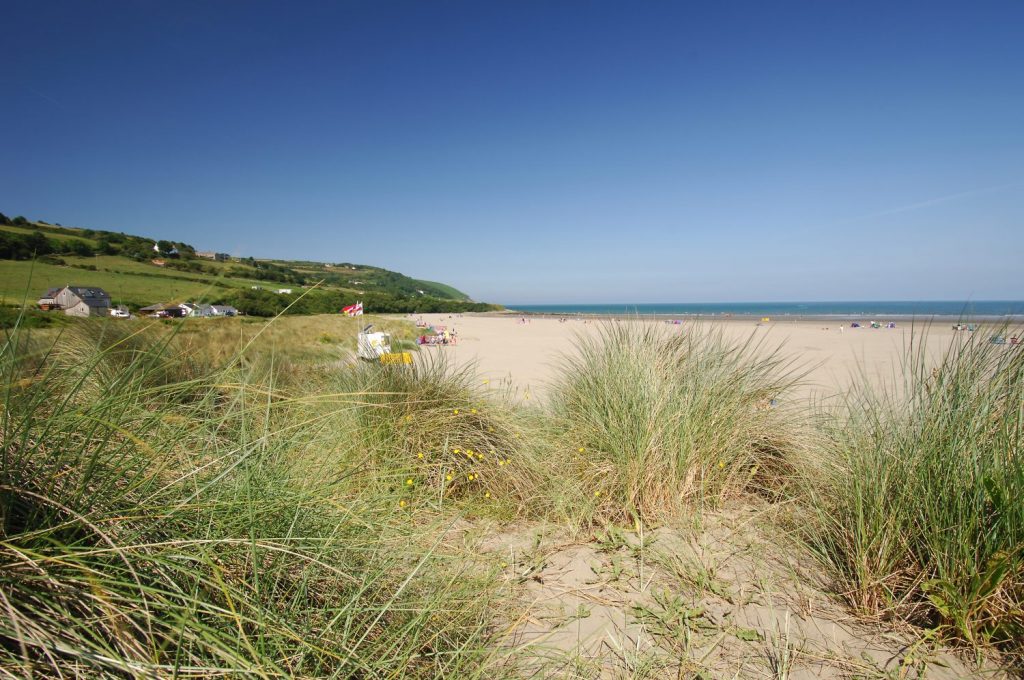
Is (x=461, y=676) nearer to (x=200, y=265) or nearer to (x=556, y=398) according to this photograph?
(x=200, y=265)

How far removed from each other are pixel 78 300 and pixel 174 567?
14.5 ft

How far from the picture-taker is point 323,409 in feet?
10.3

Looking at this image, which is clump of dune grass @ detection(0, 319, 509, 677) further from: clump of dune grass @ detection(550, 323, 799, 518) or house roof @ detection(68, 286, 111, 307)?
house roof @ detection(68, 286, 111, 307)

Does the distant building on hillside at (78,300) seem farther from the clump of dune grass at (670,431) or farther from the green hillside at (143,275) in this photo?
the clump of dune grass at (670,431)

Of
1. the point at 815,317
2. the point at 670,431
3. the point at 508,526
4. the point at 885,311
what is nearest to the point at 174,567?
the point at 508,526

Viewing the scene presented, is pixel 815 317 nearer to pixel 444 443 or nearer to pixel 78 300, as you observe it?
pixel 444 443

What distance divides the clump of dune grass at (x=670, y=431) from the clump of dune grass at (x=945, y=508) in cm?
70

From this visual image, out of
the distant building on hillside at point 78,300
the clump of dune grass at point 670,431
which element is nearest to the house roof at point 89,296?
the distant building on hillside at point 78,300

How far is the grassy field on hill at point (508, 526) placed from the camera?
0.96 meters

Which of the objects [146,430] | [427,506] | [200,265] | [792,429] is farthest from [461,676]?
[792,429]

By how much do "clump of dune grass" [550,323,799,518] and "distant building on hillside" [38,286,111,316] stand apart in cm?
349

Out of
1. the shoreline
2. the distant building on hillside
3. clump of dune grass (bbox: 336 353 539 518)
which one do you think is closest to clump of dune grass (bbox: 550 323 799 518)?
clump of dune grass (bbox: 336 353 539 518)

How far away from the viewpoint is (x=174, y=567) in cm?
92

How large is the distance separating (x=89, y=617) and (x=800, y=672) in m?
2.18
